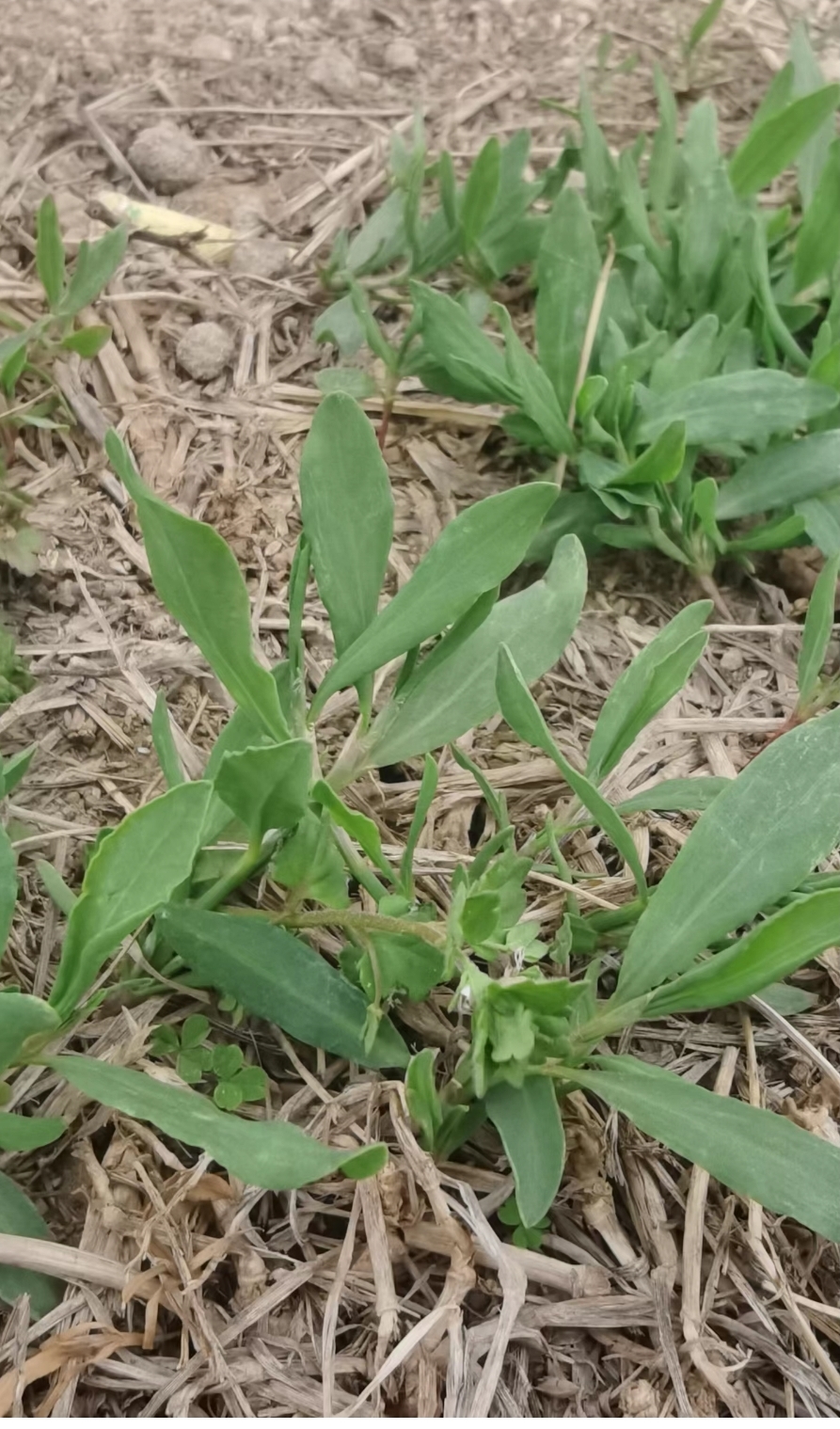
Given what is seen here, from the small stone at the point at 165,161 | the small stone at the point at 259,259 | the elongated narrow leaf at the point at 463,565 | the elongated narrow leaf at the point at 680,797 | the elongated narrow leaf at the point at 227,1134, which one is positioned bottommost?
the elongated narrow leaf at the point at 680,797

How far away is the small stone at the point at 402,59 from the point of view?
1777 millimetres

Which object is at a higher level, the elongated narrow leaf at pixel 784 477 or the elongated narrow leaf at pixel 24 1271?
the elongated narrow leaf at pixel 784 477

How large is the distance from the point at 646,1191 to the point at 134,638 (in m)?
0.73

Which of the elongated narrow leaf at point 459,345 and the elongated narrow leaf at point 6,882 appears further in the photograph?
the elongated narrow leaf at point 459,345

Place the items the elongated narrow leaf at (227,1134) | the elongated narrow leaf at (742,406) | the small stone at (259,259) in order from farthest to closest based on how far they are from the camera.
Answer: the small stone at (259,259) → the elongated narrow leaf at (742,406) → the elongated narrow leaf at (227,1134)

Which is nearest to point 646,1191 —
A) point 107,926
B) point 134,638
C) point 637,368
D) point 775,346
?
point 107,926

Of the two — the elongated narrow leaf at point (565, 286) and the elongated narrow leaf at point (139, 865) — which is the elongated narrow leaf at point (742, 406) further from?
the elongated narrow leaf at point (139, 865)

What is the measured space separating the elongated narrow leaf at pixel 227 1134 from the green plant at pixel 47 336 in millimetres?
690

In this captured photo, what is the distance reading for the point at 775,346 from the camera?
4.56 ft

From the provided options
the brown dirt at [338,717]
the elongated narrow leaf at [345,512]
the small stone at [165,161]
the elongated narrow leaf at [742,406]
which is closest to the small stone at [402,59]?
the brown dirt at [338,717]

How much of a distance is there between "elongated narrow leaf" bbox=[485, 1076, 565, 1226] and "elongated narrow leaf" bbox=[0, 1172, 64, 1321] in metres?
0.34

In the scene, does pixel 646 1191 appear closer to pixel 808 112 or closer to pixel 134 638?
pixel 134 638

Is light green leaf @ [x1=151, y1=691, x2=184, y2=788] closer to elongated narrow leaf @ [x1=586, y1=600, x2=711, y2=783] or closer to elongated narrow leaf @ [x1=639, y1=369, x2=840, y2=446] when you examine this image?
elongated narrow leaf @ [x1=586, y1=600, x2=711, y2=783]

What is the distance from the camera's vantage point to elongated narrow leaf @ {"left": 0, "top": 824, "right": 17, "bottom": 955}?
79cm
